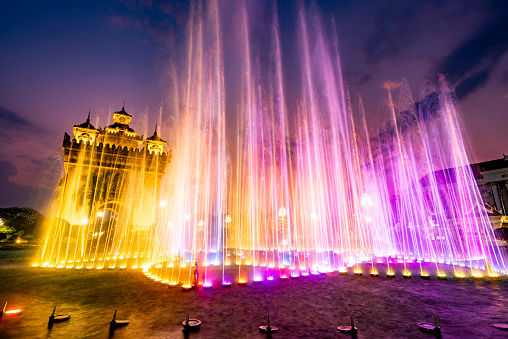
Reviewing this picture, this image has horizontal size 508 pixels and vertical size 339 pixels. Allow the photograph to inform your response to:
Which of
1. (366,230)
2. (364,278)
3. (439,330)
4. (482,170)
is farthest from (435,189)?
(439,330)

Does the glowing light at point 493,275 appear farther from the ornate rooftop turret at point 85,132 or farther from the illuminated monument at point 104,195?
the ornate rooftop turret at point 85,132

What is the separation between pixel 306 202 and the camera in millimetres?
31359

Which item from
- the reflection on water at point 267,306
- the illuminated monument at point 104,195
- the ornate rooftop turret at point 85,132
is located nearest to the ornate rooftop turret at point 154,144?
the illuminated monument at point 104,195

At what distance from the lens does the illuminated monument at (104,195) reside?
94.6 ft

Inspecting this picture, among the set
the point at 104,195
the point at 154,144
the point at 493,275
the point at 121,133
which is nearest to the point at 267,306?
the point at 493,275

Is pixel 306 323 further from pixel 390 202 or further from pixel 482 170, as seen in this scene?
pixel 482 170

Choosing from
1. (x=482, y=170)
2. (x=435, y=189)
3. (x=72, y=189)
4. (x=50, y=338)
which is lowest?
(x=50, y=338)

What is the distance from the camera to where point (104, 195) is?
1272 inches

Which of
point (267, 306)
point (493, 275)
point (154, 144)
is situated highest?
point (154, 144)

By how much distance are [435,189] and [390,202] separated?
11219mm

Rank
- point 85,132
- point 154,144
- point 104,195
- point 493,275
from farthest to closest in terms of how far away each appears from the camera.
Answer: point 154,144 < point 85,132 < point 104,195 < point 493,275

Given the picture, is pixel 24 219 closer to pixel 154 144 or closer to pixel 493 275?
pixel 154 144

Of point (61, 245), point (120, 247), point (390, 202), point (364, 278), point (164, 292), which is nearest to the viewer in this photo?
point (164, 292)

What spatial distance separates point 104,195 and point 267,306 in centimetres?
3170
